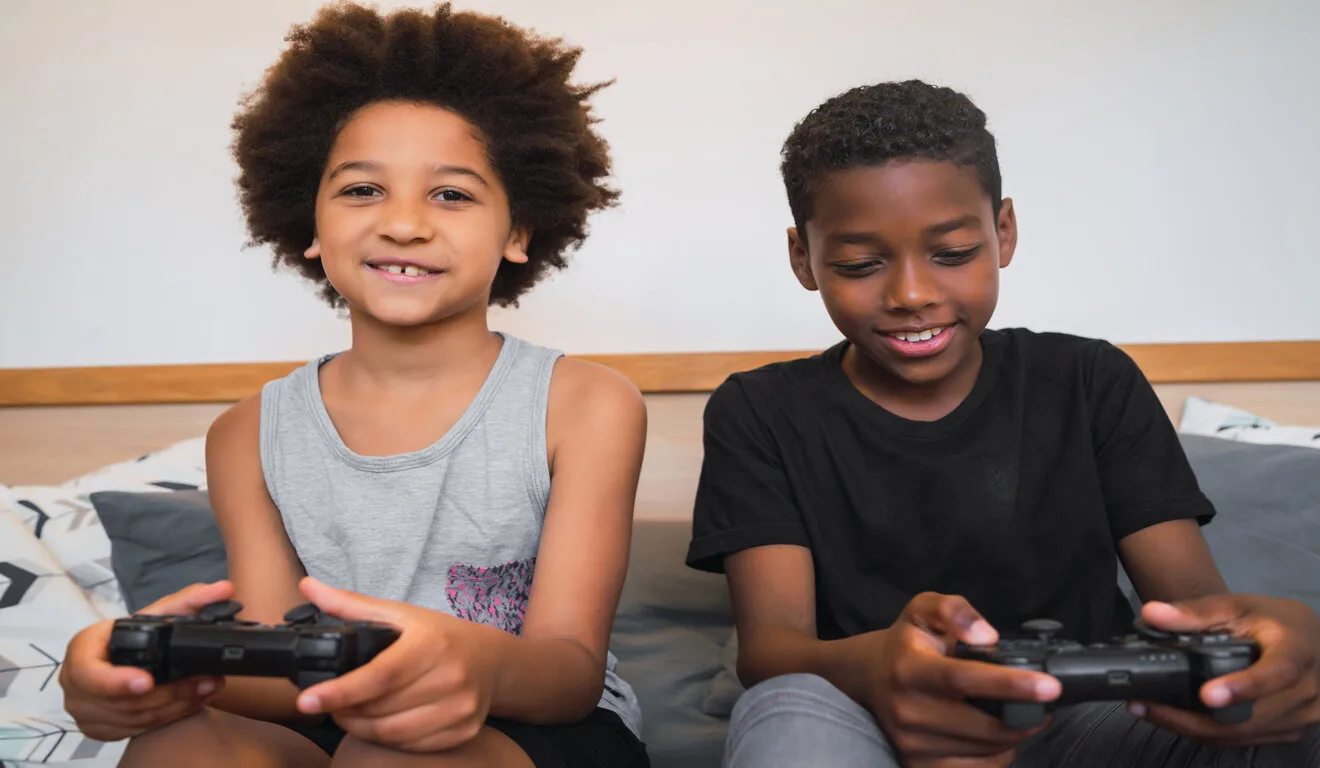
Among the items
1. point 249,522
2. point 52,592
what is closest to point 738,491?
point 249,522

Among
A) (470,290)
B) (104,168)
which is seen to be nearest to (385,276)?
(470,290)

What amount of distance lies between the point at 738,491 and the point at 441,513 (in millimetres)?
255

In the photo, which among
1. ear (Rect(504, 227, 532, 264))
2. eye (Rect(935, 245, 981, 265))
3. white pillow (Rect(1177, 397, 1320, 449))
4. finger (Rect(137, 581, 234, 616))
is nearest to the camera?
finger (Rect(137, 581, 234, 616))

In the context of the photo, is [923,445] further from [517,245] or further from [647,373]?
[647,373]

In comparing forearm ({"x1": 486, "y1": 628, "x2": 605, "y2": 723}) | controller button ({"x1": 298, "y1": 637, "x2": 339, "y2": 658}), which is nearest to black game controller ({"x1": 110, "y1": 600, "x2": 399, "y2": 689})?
controller button ({"x1": 298, "y1": 637, "x2": 339, "y2": 658})

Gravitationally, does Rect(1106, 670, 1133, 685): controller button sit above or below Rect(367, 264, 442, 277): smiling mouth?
below

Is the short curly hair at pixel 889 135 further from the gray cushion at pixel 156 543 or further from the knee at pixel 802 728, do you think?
the gray cushion at pixel 156 543

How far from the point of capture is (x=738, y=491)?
3.13ft

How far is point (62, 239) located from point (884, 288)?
136cm

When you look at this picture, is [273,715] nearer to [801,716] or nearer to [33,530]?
[801,716]

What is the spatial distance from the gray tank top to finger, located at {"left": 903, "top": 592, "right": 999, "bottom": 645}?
0.33 m

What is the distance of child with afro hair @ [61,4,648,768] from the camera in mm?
872

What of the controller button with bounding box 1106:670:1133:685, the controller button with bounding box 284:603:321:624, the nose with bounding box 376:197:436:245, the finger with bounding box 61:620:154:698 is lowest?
the finger with bounding box 61:620:154:698

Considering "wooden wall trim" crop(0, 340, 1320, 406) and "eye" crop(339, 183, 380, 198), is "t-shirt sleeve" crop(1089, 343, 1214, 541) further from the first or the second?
"eye" crop(339, 183, 380, 198)
